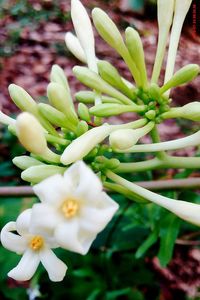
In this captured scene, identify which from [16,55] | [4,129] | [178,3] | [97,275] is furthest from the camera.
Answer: [16,55]

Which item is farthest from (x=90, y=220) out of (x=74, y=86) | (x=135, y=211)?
(x=74, y=86)

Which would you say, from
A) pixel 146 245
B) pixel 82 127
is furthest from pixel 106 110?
pixel 146 245

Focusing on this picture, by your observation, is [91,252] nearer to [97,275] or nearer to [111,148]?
[97,275]

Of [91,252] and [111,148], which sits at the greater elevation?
[111,148]

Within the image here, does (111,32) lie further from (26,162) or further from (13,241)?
(13,241)

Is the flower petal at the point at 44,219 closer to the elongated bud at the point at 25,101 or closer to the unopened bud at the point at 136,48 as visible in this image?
the elongated bud at the point at 25,101

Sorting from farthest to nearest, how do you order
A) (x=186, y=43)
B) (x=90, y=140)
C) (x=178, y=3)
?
1. (x=186, y=43)
2. (x=178, y=3)
3. (x=90, y=140)
